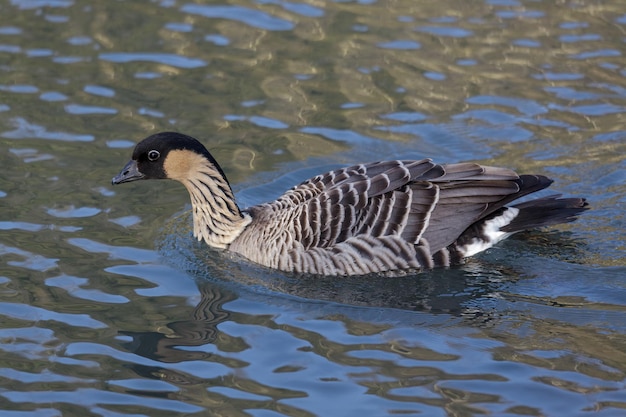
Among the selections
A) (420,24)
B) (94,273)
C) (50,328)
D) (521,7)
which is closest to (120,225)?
(94,273)

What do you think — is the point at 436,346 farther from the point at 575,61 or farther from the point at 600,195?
the point at 575,61

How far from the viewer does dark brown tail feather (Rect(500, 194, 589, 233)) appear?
38.6 ft

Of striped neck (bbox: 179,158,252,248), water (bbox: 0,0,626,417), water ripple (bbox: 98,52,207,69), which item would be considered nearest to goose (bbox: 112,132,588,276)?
water (bbox: 0,0,626,417)

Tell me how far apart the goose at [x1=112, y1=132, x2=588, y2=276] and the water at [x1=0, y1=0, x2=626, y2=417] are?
27 centimetres

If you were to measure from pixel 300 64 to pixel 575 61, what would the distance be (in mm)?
4441

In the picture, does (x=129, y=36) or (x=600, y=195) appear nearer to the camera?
(x=600, y=195)

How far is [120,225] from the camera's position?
1271cm

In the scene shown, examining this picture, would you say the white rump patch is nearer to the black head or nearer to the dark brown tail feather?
the dark brown tail feather

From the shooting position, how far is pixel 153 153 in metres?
12.1

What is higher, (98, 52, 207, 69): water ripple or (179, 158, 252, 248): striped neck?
(98, 52, 207, 69): water ripple

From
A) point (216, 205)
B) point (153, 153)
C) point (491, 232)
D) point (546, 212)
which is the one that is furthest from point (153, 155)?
point (546, 212)

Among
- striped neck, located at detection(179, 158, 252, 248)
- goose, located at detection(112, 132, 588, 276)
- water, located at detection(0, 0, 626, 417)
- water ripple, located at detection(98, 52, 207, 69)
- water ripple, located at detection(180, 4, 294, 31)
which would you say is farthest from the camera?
water ripple, located at detection(180, 4, 294, 31)

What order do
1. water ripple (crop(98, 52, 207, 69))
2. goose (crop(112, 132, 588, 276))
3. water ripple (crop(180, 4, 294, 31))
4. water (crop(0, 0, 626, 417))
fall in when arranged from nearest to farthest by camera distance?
water (crop(0, 0, 626, 417))
goose (crop(112, 132, 588, 276))
water ripple (crop(98, 52, 207, 69))
water ripple (crop(180, 4, 294, 31))

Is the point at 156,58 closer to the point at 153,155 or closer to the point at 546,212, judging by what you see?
the point at 153,155
